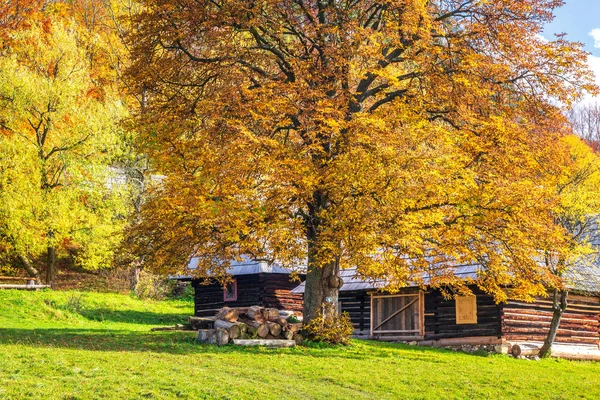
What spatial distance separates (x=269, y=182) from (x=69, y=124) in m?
20.2

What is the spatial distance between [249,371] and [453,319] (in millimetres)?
12543

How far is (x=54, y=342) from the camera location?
18828 millimetres

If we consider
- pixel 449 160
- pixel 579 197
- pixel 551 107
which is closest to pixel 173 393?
pixel 449 160

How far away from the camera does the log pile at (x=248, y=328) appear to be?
20766mm

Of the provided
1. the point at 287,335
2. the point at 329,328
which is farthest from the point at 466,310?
the point at 287,335

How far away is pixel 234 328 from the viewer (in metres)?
20.9

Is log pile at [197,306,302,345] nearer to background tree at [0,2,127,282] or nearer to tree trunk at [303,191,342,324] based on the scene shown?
tree trunk at [303,191,342,324]

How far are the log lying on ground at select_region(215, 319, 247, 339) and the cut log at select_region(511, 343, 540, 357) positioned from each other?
946 cm

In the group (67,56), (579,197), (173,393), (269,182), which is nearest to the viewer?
(173,393)

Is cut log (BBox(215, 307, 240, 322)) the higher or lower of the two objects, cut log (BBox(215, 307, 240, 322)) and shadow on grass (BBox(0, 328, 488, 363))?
Result: the higher

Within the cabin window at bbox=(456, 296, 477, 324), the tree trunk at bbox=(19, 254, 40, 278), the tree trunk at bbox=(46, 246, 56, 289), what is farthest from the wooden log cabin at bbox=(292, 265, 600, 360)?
the tree trunk at bbox=(19, 254, 40, 278)

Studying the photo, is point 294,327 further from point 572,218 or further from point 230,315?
point 572,218

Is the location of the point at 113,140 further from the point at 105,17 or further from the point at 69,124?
the point at 105,17

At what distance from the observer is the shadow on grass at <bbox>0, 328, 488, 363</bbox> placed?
18.7m
